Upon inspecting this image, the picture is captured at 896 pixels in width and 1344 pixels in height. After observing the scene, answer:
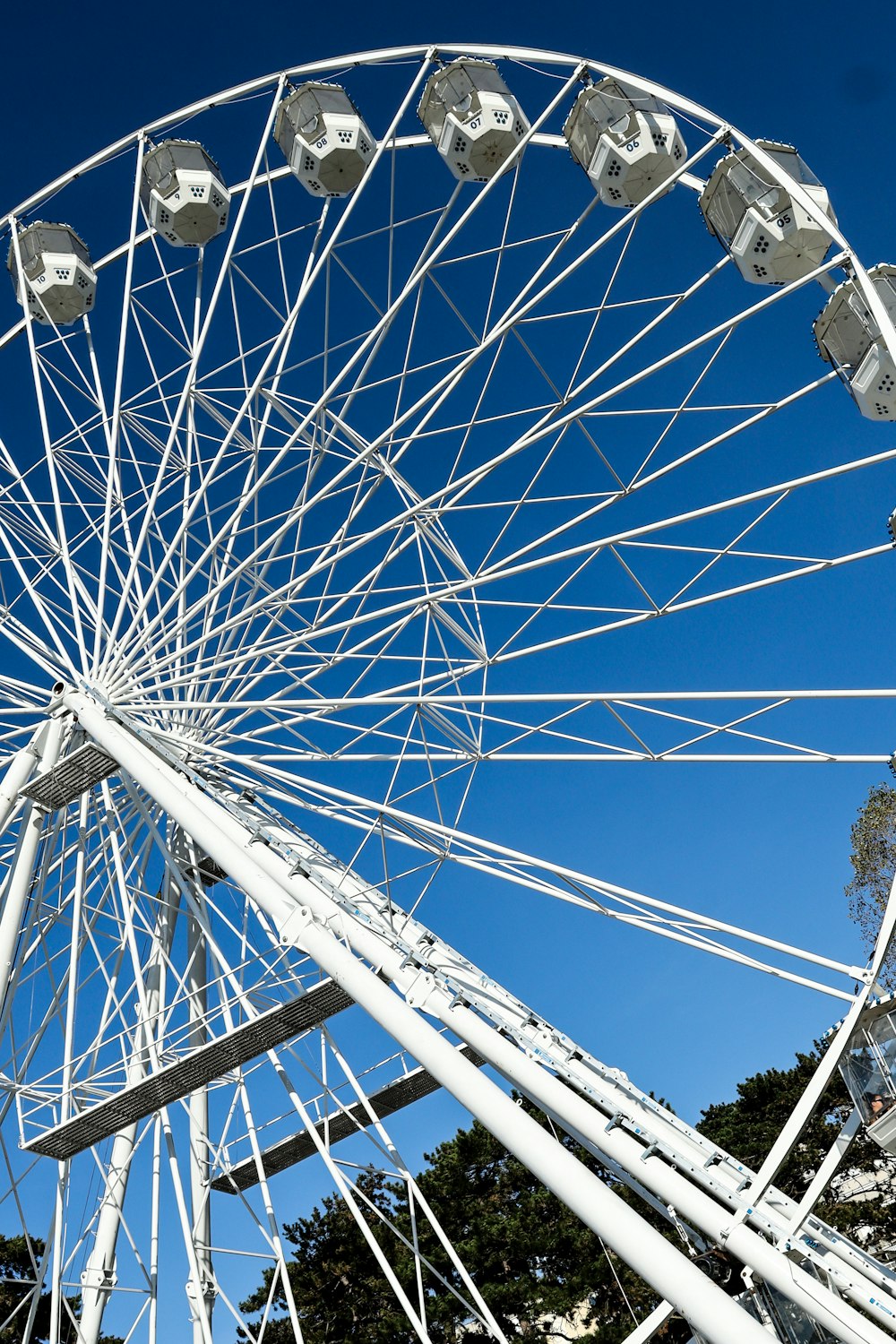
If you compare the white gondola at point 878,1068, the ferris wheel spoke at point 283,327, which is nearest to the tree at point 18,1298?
the ferris wheel spoke at point 283,327

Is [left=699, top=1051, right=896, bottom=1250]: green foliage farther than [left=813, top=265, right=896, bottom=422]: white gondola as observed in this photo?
Yes

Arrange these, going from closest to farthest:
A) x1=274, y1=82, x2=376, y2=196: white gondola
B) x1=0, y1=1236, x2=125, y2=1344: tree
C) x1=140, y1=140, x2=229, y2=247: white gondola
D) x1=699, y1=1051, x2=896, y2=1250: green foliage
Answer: x1=274, y1=82, x2=376, y2=196: white gondola, x1=140, y1=140, x2=229, y2=247: white gondola, x1=699, y1=1051, x2=896, y2=1250: green foliage, x1=0, y1=1236, x2=125, y2=1344: tree

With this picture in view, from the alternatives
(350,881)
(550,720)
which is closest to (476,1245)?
(350,881)

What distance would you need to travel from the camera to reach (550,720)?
15.5 meters

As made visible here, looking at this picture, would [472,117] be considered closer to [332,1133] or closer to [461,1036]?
[461,1036]

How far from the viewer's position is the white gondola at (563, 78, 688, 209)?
48.9 ft

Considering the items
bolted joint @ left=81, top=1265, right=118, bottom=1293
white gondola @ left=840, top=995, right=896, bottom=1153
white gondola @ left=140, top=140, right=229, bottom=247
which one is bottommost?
white gondola @ left=840, top=995, right=896, bottom=1153

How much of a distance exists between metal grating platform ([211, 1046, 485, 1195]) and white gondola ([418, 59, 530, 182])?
1155 centimetres

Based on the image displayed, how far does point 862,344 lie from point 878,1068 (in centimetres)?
750

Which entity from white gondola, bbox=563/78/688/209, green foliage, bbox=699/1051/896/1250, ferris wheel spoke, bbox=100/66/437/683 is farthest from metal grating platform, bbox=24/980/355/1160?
green foliage, bbox=699/1051/896/1250

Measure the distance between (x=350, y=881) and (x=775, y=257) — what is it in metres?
8.95

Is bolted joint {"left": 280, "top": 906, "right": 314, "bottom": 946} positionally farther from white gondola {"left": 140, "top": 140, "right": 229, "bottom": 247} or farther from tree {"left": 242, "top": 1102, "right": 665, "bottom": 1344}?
tree {"left": 242, "top": 1102, "right": 665, "bottom": 1344}

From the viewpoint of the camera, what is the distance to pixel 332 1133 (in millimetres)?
18547

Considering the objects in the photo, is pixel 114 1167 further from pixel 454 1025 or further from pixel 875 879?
pixel 875 879
